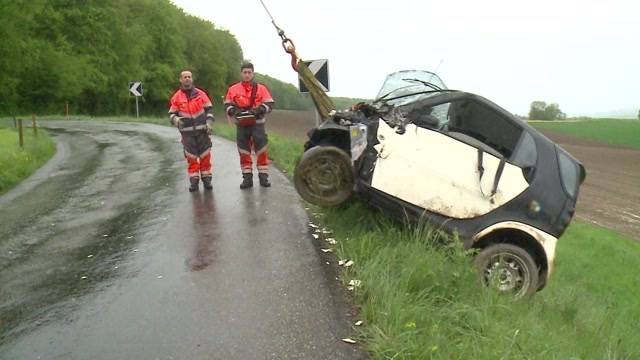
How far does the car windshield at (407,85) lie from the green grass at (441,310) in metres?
1.31

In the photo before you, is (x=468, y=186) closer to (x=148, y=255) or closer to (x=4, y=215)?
(x=148, y=255)

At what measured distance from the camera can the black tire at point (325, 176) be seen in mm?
6668

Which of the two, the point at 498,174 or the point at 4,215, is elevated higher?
the point at 498,174

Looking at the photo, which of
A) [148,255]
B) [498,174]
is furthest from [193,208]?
[498,174]

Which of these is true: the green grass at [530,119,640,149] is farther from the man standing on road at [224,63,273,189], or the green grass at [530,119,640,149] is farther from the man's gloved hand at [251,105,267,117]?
the man's gloved hand at [251,105,267,117]

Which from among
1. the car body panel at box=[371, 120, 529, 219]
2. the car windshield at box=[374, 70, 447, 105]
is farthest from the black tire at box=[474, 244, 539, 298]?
the car windshield at box=[374, 70, 447, 105]

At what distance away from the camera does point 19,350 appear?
436 centimetres

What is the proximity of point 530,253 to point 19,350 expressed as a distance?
15.5ft

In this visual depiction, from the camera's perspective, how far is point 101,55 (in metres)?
52.2

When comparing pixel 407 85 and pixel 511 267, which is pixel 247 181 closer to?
pixel 407 85

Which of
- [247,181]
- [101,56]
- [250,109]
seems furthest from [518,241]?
[101,56]

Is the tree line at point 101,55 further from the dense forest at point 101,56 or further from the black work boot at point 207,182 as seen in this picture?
the black work boot at point 207,182

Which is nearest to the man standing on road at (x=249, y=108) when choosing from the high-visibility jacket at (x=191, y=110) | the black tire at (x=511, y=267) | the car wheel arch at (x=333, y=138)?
the high-visibility jacket at (x=191, y=110)

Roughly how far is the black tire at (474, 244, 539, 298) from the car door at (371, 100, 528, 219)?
1.36ft
